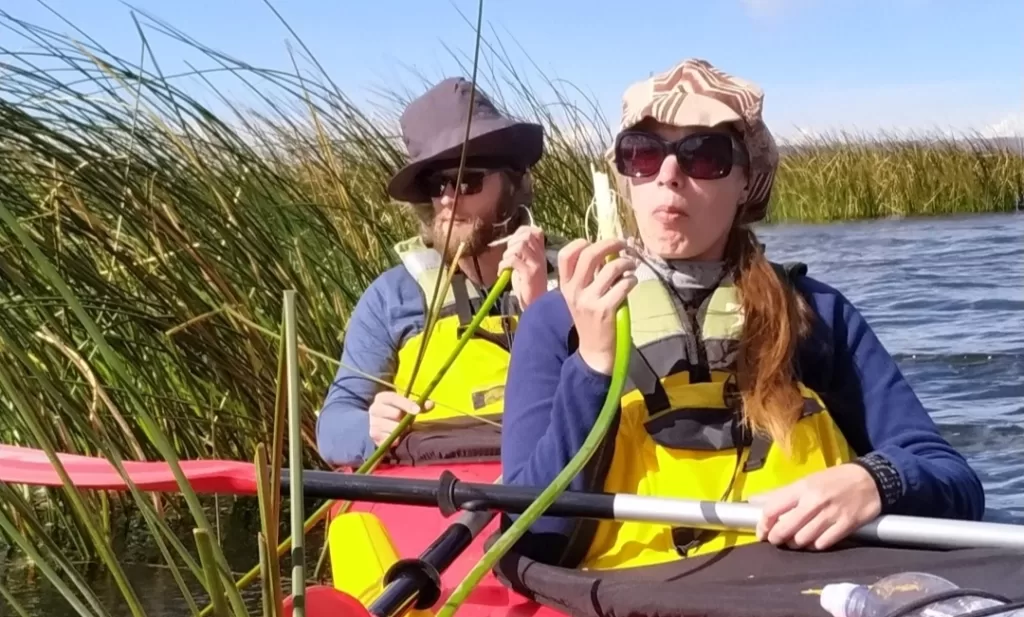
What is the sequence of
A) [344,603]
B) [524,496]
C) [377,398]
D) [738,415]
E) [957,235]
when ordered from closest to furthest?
[344,603]
[524,496]
[738,415]
[377,398]
[957,235]

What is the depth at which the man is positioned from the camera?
299cm

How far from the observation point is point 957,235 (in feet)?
43.8

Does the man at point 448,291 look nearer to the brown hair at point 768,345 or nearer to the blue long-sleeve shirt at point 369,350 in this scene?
the blue long-sleeve shirt at point 369,350

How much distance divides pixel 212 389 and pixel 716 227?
6.99 feet

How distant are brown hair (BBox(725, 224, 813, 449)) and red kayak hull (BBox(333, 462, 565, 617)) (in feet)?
1.54

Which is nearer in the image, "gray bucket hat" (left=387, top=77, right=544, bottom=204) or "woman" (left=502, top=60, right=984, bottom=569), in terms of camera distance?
"woman" (left=502, top=60, right=984, bottom=569)

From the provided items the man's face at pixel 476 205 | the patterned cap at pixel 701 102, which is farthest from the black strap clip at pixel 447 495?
the man's face at pixel 476 205

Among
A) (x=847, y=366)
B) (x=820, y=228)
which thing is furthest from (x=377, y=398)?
(x=820, y=228)

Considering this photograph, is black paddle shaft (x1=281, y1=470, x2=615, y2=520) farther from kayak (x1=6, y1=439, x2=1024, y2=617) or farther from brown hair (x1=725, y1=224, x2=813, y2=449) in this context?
brown hair (x1=725, y1=224, x2=813, y2=449)

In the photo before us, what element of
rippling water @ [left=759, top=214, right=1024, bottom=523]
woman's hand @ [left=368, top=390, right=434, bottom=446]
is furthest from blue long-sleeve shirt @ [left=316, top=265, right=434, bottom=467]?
rippling water @ [left=759, top=214, right=1024, bottom=523]

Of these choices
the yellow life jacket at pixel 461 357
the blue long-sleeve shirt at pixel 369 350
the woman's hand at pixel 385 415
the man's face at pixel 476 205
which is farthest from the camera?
the man's face at pixel 476 205

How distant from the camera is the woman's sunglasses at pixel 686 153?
208 centimetres

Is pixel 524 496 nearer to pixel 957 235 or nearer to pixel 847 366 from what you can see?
pixel 847 366

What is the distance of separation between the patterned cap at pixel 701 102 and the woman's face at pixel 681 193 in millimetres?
27
